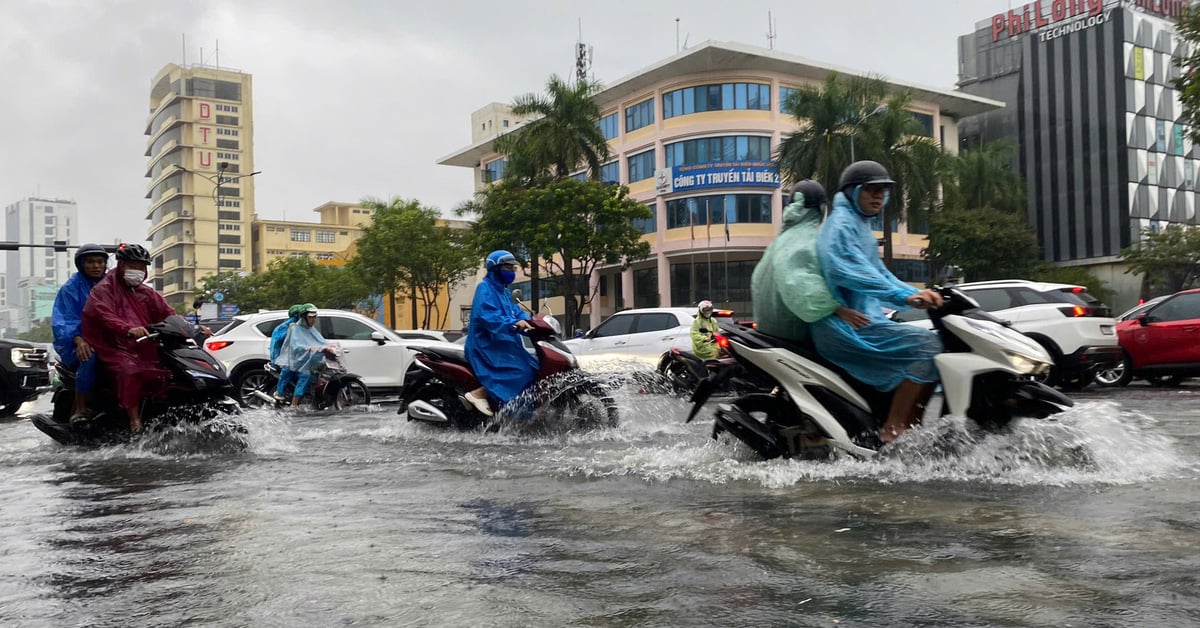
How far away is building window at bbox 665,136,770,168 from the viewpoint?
47656 mm

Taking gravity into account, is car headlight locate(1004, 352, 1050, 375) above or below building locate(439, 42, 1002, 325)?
below

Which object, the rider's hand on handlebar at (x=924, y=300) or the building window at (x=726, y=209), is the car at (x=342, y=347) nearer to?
the rider's hand on handlebar at (x=924, y=300)

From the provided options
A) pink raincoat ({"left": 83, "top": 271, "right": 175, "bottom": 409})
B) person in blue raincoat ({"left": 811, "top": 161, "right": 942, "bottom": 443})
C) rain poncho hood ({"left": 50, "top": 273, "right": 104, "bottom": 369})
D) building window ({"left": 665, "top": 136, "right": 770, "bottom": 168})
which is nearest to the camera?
person in blue raincoat ({"left": 811, "top": 161, "right": 942, "bottom": 443})

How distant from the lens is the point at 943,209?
154 ft

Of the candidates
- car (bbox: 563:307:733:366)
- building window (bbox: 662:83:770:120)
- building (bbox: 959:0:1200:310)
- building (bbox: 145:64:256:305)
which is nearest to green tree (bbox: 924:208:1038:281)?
building window (bbox: 662:83:770:120)

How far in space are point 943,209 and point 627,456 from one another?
43.5 metres

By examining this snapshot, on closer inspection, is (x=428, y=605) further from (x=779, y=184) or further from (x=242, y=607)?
(x=779, y=184)

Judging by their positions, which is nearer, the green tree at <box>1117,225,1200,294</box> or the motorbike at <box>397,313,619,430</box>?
the motorbike at <box>397,313,619,430</box>

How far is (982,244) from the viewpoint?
146 ft

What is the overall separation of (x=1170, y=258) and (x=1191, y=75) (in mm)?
28621

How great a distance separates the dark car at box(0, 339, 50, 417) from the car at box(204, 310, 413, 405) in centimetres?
222

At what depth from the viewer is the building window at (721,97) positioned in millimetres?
47875

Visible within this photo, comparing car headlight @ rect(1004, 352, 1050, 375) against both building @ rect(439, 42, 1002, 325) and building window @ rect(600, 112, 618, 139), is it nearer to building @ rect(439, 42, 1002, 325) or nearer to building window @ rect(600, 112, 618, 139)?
building @ rect(439, 42, 1002, 325)

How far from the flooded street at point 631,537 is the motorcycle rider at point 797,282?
787 millimetres
